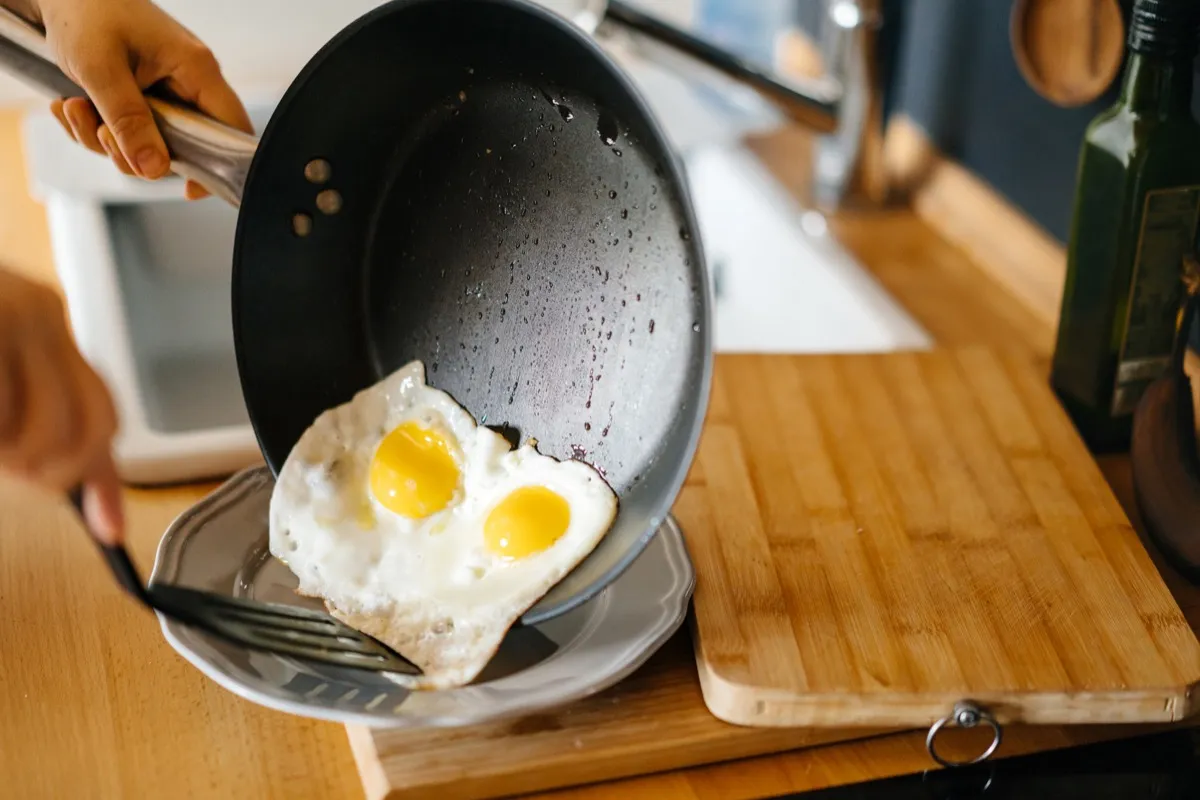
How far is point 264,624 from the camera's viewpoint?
610mm

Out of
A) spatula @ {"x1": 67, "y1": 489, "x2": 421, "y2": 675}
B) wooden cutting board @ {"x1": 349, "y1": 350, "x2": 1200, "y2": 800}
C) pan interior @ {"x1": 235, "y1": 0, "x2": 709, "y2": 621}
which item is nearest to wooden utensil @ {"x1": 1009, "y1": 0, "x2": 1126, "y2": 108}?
wooden cutting board @ {"x1": 349, "y1": 350, "x2": 1200, "y2": 800}

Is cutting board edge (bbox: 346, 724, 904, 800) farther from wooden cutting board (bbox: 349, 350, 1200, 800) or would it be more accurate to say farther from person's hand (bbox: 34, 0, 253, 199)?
person's hand (bbox: 34, 0, 253, 199)

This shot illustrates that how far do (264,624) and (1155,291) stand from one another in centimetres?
65

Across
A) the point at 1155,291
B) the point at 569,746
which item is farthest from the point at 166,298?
the point at 1155,291

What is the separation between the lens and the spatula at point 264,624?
0.55 metres

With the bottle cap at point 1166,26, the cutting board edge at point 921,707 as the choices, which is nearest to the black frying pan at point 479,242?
the cutting board edge at point 921,707

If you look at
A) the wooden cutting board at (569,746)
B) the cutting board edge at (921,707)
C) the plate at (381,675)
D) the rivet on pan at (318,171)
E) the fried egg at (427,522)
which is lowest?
the wooden cutting board at (569,746)

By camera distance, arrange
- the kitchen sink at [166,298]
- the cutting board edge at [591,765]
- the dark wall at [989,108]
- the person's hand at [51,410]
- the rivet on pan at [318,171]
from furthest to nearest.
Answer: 1. the dark wall at [989,108]
2. the kitchen sink at [166,298]
3. the rivet on pan at [318,171]
4. the cutting board edge at [591,765]
5. the person's hand at [51,410]

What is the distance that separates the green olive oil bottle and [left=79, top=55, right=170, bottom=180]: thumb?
2.08 feet

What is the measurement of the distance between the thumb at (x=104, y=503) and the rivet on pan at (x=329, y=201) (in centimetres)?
26

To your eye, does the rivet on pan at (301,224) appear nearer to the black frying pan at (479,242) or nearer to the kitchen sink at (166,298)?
the black frying pan at (479,242)

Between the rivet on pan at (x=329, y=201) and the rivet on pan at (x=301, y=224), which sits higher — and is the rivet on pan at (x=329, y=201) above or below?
above

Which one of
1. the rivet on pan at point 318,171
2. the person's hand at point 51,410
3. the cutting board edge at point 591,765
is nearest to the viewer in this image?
the person's hand at point 51,410

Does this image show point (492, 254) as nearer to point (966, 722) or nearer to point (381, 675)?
point (381, 675)
